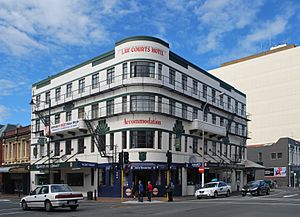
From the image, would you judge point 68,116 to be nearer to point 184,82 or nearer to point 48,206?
point 184,82

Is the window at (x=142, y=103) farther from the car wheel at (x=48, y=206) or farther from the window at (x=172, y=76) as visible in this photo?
the car wheel at (x=48, y=206)

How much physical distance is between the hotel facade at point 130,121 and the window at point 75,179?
0.11 m

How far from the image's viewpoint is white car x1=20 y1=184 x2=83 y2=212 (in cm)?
2338

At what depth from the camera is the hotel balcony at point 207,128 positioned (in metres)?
45.7

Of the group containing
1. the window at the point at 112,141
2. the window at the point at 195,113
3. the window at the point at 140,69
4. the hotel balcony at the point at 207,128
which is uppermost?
the window at the point at 140,69

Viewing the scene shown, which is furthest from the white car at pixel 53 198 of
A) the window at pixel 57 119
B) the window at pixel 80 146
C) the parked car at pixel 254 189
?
the window at pixel 57 119

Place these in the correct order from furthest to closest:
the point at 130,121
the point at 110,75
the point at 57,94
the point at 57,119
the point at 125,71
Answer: the point at 57,94
the point at 57,119
the point at 110,75
the point at 125,71
the point at 130,121

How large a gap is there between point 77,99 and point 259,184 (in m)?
21.2

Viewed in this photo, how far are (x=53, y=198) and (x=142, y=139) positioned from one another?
16.9 meters

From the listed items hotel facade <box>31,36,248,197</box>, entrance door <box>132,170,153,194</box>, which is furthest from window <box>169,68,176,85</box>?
entrance door <box>132,170,153,194</box>

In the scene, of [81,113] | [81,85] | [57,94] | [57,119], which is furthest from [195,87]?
[57,119]

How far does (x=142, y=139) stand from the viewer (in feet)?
130

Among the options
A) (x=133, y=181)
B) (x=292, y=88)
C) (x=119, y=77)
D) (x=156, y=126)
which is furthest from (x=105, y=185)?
(x=292, y=88)

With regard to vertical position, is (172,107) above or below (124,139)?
above
